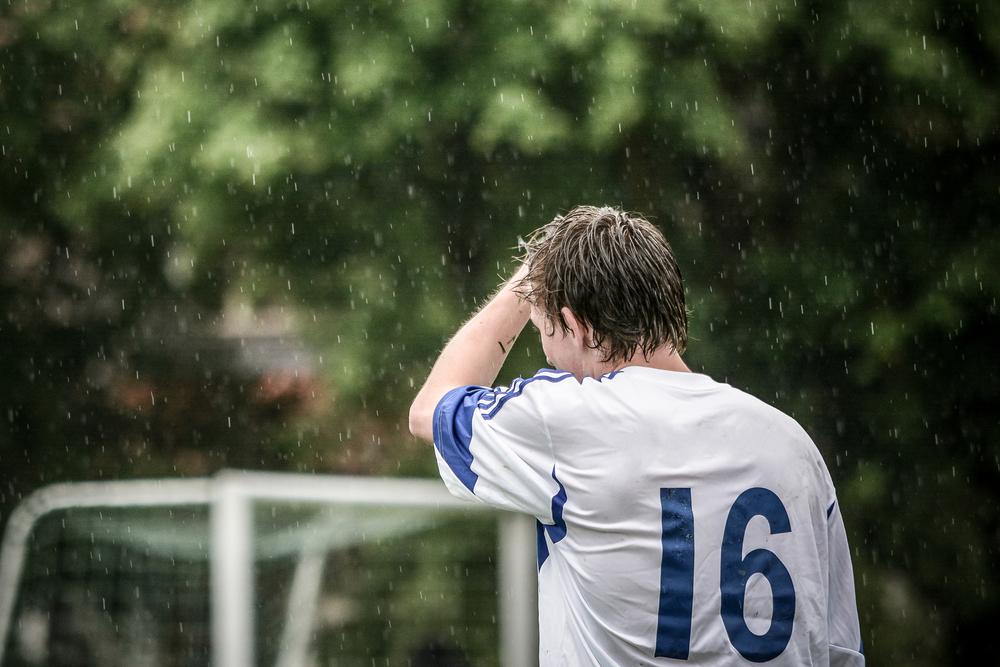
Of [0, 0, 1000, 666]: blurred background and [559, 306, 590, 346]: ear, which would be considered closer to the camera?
[559, 306, 590, 346]: ear

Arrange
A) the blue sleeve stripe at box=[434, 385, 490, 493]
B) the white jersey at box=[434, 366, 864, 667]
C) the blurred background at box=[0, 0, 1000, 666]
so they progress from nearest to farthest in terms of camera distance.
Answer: the white jersey at box=[434, 366, 864, 667] → the blue sleeve stripe at box=[434, 385, 490, 493] → the blurred background at box=[0, 0, 1000, 666]

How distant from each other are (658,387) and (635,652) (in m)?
0.37

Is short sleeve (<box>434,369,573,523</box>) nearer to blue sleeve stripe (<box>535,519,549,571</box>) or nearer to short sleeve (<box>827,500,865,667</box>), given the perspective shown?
blue sleeve stripe (<box>535,519,549,571</box>)

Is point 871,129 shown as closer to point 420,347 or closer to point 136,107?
point 420,347

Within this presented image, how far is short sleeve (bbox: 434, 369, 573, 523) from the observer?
1305mm

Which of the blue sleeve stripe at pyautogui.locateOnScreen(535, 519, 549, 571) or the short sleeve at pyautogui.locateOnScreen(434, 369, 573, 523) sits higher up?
the short sleeve at pyautogui.locateOnScreen(434, 369, 573, 523)

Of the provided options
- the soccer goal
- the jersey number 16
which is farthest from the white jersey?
the soccer goal

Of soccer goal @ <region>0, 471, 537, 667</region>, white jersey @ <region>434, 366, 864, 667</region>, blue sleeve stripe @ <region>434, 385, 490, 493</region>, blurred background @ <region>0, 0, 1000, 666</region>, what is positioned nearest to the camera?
white jersey @ <region>434, 366, 864, 667</region>

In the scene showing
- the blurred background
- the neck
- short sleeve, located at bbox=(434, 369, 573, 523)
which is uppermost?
the blurred background

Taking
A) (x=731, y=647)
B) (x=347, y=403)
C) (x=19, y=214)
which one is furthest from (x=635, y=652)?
(x=19, y=214)

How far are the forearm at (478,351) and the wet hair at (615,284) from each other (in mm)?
100

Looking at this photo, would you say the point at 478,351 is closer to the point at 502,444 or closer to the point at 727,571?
the point at 502,444

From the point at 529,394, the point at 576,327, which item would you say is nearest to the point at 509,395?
the point at 529,394

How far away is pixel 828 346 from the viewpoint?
439 centimetres
